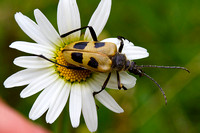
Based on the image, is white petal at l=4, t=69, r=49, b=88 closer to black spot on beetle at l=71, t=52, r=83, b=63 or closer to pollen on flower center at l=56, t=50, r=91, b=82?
pollen on flower center at l=56, t=50, r=91, b=82

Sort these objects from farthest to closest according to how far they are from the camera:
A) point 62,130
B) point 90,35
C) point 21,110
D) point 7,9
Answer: point 7,9, point 21,110, point 62,130, point 90,35

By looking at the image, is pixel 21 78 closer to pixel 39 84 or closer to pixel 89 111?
pixel 39 84

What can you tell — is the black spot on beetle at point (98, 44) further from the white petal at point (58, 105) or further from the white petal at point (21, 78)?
the white petal at point (21, 78)

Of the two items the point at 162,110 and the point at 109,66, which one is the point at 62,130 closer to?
the point at 109,66

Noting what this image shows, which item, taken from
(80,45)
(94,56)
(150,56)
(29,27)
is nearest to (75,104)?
(94,56)

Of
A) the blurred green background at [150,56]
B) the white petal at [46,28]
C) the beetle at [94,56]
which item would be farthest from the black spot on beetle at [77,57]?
the blurred green background at [150,56]

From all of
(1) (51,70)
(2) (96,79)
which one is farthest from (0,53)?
(2) (96,79)

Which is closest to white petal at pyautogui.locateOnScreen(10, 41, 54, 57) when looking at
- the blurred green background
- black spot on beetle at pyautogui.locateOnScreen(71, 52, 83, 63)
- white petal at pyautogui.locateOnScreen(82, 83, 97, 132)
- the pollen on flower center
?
the pollen on flower center
